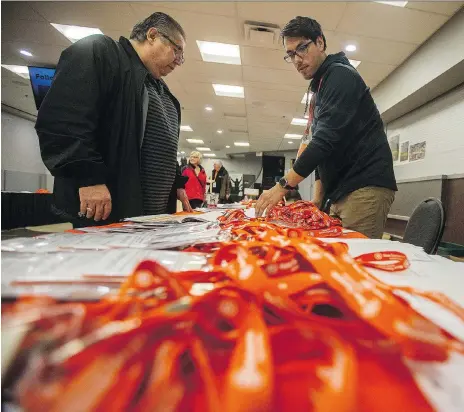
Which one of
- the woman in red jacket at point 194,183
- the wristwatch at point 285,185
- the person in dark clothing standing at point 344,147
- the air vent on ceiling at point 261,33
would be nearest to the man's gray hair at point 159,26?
the person in dark clothing standing at point 344,147

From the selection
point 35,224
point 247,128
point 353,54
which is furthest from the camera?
point 247,128

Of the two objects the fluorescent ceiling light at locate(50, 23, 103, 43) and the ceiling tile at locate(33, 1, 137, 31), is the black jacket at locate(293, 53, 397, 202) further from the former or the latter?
the fluorescent ceiling light at locate(50, 23, 103, 43)

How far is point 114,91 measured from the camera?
1.12 metres

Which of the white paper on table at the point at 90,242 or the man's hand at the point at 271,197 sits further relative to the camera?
the man's hand at the point at 271,197

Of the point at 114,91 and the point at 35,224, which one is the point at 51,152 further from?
the point at 35,224

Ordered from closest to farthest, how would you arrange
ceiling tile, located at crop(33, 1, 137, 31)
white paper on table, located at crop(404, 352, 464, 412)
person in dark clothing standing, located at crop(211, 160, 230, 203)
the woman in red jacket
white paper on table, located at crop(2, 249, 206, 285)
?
1. white paper on table, located at crop(404, 352, 464, 412)
2. white paper on table, located at crop(2, 249, 206, 285)
3. ceiling tile, located at crop(33, 1, 137, 31)
4. the woman in red jacket
5. person in dark clothing standing, located at crop(211, 160, 230, 203)

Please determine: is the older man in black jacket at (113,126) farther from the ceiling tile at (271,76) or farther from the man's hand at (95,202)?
the ceiling tile at (271,76)

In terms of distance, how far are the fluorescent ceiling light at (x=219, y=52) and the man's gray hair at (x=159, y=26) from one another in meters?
3.15

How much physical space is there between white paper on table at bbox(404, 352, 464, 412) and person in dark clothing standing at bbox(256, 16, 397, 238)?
2.96 feet

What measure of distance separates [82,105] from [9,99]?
8.35 meters

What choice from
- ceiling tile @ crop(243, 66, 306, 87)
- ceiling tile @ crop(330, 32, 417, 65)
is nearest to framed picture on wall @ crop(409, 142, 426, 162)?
ceiling tile @ crop(330, 32, 417, 65)

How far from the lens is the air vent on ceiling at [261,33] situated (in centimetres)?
355

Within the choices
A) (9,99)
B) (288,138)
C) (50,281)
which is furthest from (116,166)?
(288,138)

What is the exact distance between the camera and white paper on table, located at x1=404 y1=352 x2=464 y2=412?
Result: 0.63 feet
